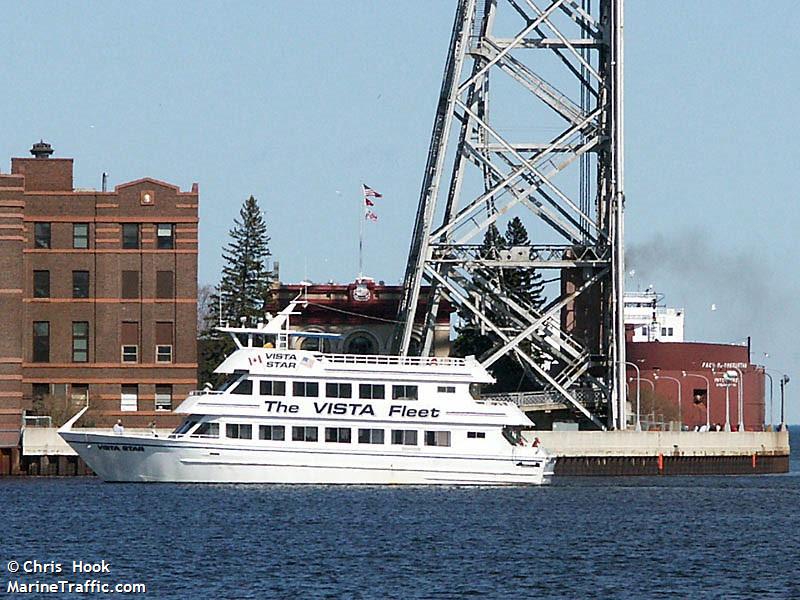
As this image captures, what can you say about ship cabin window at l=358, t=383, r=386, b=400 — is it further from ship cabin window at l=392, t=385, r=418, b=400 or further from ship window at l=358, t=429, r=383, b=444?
ship window at l=358, t=429, r=383, b=444

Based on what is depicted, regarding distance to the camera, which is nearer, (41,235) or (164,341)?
(41,235)

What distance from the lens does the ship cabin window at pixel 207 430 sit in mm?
80562

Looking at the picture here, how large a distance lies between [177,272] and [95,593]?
175 ft

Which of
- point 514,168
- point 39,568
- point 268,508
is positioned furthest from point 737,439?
point 39,568

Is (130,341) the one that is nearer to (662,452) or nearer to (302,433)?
(302,433)

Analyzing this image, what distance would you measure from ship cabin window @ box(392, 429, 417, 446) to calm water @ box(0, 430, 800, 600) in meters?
2.21

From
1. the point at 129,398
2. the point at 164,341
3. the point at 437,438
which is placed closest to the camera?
the point at 437,438

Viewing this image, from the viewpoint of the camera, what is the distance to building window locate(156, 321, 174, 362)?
10075cm

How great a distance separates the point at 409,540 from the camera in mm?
60656

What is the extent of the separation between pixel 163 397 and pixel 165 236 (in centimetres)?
762

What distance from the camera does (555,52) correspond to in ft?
328

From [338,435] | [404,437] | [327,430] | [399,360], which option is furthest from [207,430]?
[399,360]

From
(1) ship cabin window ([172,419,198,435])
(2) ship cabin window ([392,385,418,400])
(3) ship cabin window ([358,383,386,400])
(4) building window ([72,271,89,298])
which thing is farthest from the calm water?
(4) building window ([72,271,89,298])

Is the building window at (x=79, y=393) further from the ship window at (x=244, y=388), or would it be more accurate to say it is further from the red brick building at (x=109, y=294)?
the ship window at (x=244, y=388)
